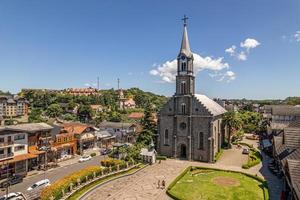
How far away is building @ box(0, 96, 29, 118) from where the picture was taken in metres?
122

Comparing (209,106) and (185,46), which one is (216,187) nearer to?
(209,106)

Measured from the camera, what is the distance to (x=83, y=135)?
6400cm

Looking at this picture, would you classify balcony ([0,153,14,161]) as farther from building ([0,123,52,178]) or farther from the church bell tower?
the church bell tower

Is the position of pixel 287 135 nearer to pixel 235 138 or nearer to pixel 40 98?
pixel 235 138

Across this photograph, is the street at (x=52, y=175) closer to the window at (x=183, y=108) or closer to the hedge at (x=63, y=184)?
the hedge at (x=63, y=184)

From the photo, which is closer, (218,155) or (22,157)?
(22,157)

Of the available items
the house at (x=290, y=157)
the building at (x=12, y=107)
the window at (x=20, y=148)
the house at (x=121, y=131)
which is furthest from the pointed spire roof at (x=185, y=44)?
the building at (x=12, y=107)

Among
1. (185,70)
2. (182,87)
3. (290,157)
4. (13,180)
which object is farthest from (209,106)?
(13,180)

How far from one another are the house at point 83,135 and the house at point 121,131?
1102 centimetres

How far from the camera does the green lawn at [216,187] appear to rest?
33.7 m

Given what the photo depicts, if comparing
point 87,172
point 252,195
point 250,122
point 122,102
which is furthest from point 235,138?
point 122,102

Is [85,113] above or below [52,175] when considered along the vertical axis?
above

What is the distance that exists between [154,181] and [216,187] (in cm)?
1002

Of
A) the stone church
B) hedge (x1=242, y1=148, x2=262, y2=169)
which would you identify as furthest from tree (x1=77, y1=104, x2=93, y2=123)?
hedge (x1=242, y1=148, x2=262, y2=169)
